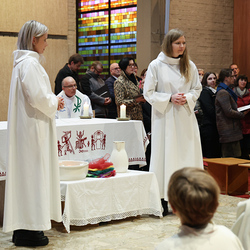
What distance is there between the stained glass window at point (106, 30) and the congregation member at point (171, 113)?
245 inches

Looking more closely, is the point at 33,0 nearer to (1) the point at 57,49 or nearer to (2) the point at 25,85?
(1) the point at 57,49

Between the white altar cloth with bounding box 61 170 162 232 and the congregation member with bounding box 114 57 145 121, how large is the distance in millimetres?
1278

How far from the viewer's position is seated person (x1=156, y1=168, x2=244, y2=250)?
169cm

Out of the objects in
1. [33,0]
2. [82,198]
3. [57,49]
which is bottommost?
[82,198]

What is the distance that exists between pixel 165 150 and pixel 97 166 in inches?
30.0

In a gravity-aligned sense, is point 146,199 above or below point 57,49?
below

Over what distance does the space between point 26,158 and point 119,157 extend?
1.37 metres

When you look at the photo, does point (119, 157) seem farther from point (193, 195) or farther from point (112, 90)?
point (193, 195)

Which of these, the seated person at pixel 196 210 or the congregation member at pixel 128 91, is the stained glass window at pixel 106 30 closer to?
the congregation member at pixel 128 91

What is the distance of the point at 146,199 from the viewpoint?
5.26 meters

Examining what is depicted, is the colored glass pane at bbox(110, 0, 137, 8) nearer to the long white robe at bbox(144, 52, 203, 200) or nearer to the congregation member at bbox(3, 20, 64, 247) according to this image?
the long white robe at bbox(144, 52, 203, 200)

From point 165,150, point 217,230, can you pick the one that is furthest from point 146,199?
point 217,230

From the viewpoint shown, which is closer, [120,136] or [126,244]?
[126,244]

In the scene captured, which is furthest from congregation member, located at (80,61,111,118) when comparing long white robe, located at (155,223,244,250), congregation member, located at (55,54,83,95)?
long white robe, located at (155,223,244,250)
